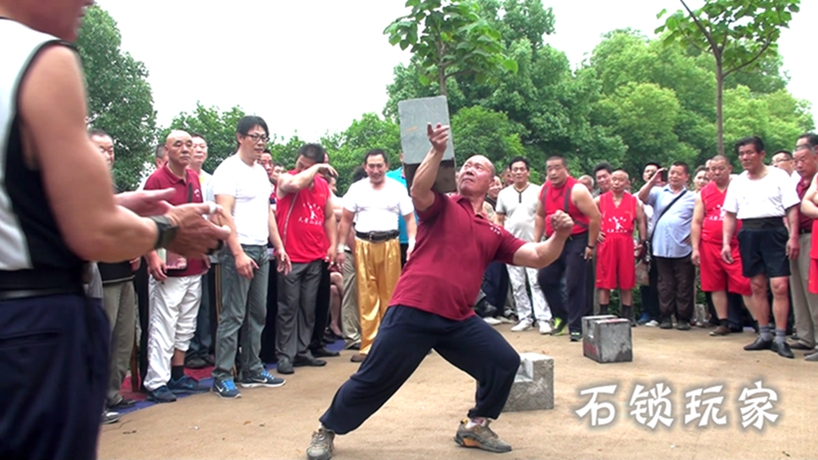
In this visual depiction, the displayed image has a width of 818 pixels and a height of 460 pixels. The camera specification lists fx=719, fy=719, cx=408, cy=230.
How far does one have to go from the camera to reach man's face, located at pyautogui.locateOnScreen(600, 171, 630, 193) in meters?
9.79

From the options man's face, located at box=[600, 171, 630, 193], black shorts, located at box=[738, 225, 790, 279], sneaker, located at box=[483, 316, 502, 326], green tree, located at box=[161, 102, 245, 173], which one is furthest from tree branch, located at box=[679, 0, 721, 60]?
green tree, located at box=[161, 102, 245, 173]

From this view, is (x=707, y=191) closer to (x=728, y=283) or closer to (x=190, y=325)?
(x=728, y=283)

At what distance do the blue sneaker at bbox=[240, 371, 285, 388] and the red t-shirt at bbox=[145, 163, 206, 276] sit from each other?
1099mm

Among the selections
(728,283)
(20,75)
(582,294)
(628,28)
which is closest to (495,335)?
(20,75)

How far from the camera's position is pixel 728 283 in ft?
29.3

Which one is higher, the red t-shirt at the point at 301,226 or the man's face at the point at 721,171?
the man's face at the point at 721,171

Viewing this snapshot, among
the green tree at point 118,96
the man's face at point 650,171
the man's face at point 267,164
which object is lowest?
the man's face at point 650,171

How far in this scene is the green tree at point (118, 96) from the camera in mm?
30297

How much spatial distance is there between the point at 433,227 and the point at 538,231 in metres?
4.80

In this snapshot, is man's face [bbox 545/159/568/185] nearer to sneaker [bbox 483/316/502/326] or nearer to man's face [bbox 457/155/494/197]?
sneaker [bbox 483/316/502/326]

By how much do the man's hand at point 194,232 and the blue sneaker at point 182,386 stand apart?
4407 millimetres

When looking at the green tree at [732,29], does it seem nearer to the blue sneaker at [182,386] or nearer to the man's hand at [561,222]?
the man's hand at [561,222]

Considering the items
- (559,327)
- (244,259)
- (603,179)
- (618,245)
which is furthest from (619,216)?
(244,259)

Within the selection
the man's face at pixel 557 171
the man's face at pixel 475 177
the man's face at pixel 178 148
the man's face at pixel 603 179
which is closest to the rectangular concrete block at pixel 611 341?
the man's face at pixel 557 171
